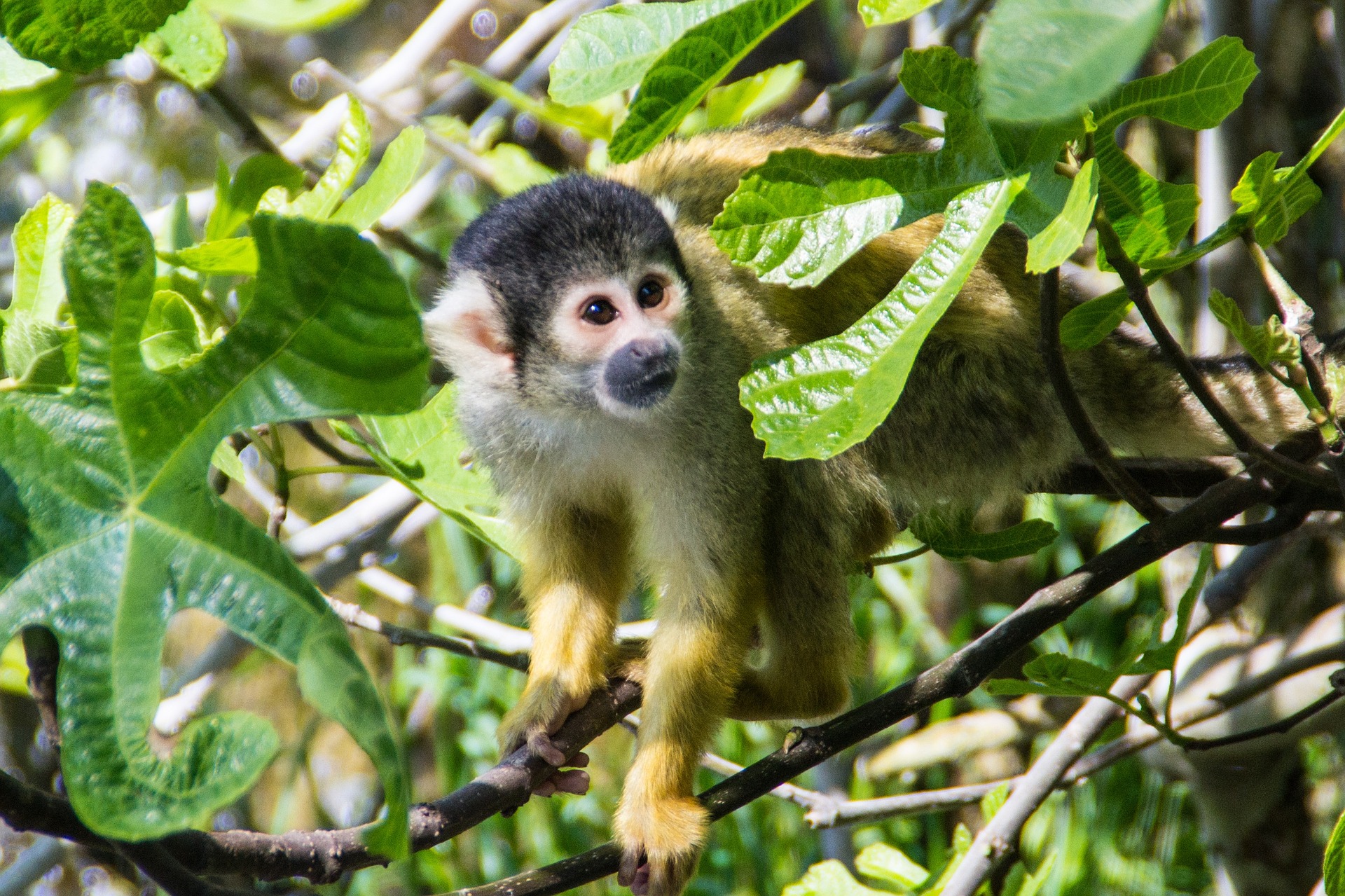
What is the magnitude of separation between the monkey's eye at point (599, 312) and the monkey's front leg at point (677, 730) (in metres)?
0.58

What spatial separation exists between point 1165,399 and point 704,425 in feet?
3.16

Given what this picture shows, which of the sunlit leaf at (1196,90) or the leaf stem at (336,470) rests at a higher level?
the sunlit leaf at (1196,90)

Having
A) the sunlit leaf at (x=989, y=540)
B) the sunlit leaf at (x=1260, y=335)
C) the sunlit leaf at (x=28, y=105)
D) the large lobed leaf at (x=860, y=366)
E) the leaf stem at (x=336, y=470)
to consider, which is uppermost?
the large lobed leaf at (x=860, y=366)

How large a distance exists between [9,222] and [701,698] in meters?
5.02

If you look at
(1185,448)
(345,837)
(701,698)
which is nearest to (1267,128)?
(1185,448)

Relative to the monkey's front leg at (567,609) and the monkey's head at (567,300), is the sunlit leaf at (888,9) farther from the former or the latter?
the monkey's front leg at (567,609)

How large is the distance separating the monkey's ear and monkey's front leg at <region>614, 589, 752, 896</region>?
633mm

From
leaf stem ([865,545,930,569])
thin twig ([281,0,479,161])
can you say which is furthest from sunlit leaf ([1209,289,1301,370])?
thin twig ([281,0,479,161])

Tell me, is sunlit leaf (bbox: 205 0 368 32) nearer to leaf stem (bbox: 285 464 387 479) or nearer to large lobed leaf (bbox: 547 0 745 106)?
leaf stem (bbox: 285 464 387 479)

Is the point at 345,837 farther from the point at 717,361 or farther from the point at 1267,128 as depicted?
the point at 1267,128

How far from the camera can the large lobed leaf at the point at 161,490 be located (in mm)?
965

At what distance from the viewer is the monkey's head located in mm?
2271

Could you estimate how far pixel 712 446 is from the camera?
223cm

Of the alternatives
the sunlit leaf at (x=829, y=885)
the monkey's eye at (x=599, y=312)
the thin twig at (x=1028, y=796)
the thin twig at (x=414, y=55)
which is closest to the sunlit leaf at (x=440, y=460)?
the monkey's eye at (x=599, y=312)
